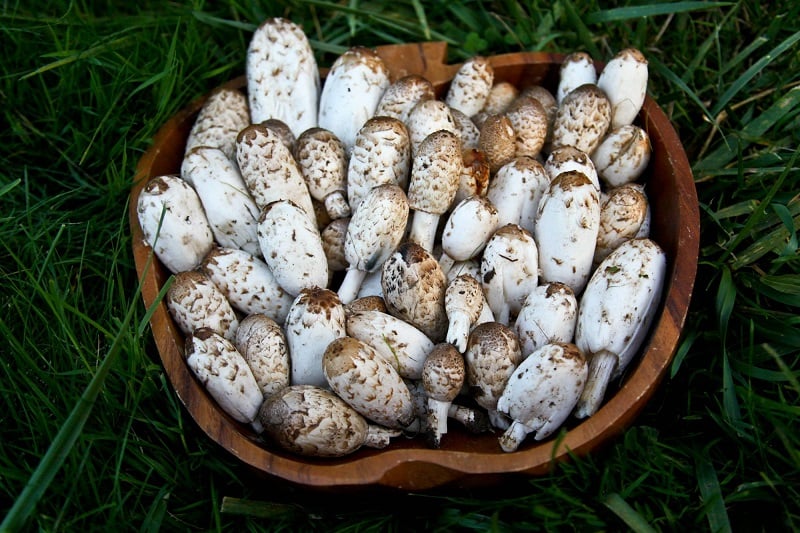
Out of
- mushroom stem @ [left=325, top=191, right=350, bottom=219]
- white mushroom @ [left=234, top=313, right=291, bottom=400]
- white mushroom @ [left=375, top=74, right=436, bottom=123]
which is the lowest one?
white mushroom @ [left=234, top=313, right=291, bottom=400]

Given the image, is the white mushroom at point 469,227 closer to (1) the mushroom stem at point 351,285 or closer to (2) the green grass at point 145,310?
(1) the mushroom stem at point 351,285

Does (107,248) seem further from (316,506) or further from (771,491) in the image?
(771,491)

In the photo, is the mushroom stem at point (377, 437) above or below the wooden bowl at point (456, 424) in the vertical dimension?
below

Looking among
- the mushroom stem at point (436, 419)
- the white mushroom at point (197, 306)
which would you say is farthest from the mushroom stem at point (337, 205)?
the mushroom stem at point (436, 419)

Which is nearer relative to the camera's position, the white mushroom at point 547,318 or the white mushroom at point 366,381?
the white mushroom at point 366,381

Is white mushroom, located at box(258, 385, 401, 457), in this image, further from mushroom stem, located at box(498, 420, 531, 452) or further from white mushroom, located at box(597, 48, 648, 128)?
white mushroom, located at box(597, 48, 648, 128)

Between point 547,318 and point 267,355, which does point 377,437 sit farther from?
point 547,318

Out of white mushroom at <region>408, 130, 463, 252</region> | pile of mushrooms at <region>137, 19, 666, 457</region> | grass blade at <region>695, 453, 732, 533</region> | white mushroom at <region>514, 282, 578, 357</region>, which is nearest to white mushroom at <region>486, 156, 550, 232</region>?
pile of mushrooms at <region>137, 19, 666, 457</region>

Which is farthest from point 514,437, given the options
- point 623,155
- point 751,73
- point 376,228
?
point 751,73
